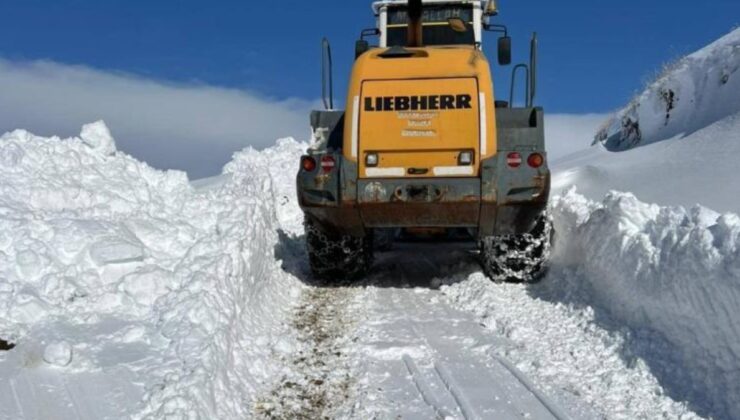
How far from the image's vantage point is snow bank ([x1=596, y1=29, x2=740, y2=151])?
11.4 metres

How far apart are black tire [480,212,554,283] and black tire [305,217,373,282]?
1.44 metres

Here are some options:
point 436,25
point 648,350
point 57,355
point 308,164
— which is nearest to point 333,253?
point 308,164

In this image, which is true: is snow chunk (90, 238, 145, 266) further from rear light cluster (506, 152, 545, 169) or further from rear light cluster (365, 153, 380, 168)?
rear light cluster (506, 152, 545, 169)

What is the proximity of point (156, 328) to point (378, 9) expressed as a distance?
6362mm

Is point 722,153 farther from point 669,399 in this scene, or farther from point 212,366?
point 212,366

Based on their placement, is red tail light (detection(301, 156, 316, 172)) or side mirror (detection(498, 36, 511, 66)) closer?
red tail light (detection(301, 156, 316, 172))

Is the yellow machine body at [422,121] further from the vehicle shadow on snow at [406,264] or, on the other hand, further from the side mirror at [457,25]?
the side mirror at [457,25]

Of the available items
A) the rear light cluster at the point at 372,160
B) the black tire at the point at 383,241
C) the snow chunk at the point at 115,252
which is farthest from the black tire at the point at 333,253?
the snow chunk at the point at 115,252

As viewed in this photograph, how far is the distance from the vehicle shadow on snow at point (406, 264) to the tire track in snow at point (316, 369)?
44.0 inches

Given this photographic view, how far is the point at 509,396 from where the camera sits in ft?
14.1

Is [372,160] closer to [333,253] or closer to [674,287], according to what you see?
[333,253]

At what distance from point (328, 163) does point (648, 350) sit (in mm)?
3281

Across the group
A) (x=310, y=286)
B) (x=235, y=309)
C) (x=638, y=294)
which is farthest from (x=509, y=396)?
(x=310, y=286)

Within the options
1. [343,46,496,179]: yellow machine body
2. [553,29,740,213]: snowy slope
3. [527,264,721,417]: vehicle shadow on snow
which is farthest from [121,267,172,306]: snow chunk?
[553,29,740,213]: snowy slope
